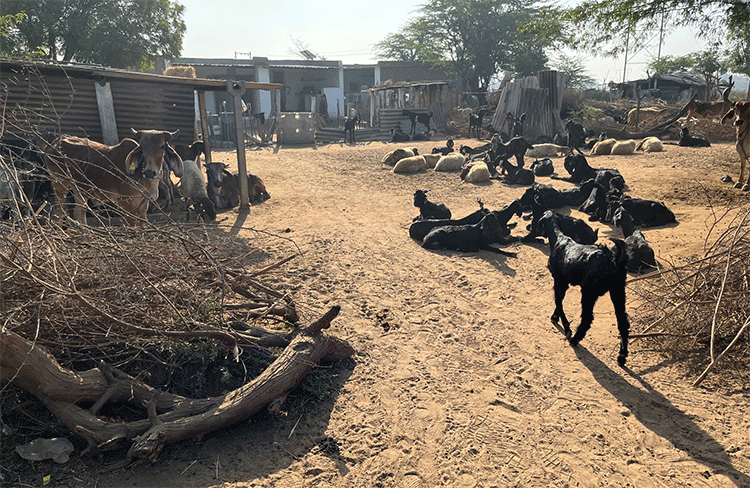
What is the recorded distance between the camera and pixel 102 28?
22.3m

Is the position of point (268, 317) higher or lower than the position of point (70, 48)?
lower

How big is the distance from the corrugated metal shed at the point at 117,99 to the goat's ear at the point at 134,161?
8.50 ft

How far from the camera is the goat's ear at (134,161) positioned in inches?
292

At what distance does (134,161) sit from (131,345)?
465 centimetres

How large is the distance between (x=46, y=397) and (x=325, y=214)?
7134mm

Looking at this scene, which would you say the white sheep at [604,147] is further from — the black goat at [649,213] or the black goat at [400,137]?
the black goat at [649,213]

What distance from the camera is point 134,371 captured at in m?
3.92

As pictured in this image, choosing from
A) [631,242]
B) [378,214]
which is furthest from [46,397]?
[378,214]

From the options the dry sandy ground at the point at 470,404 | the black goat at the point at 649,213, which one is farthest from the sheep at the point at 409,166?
the dry sandy ground at the point at 470,404

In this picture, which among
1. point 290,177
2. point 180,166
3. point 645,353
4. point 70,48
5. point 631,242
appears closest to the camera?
point 645,353

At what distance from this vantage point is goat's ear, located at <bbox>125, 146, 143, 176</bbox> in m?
7.41

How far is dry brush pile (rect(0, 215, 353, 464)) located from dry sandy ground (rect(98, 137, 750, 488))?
0.83 feet

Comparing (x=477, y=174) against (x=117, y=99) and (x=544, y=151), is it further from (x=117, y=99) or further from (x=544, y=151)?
(x=117, y=99)

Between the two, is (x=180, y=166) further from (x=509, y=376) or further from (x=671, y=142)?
(x=671, y=142)
